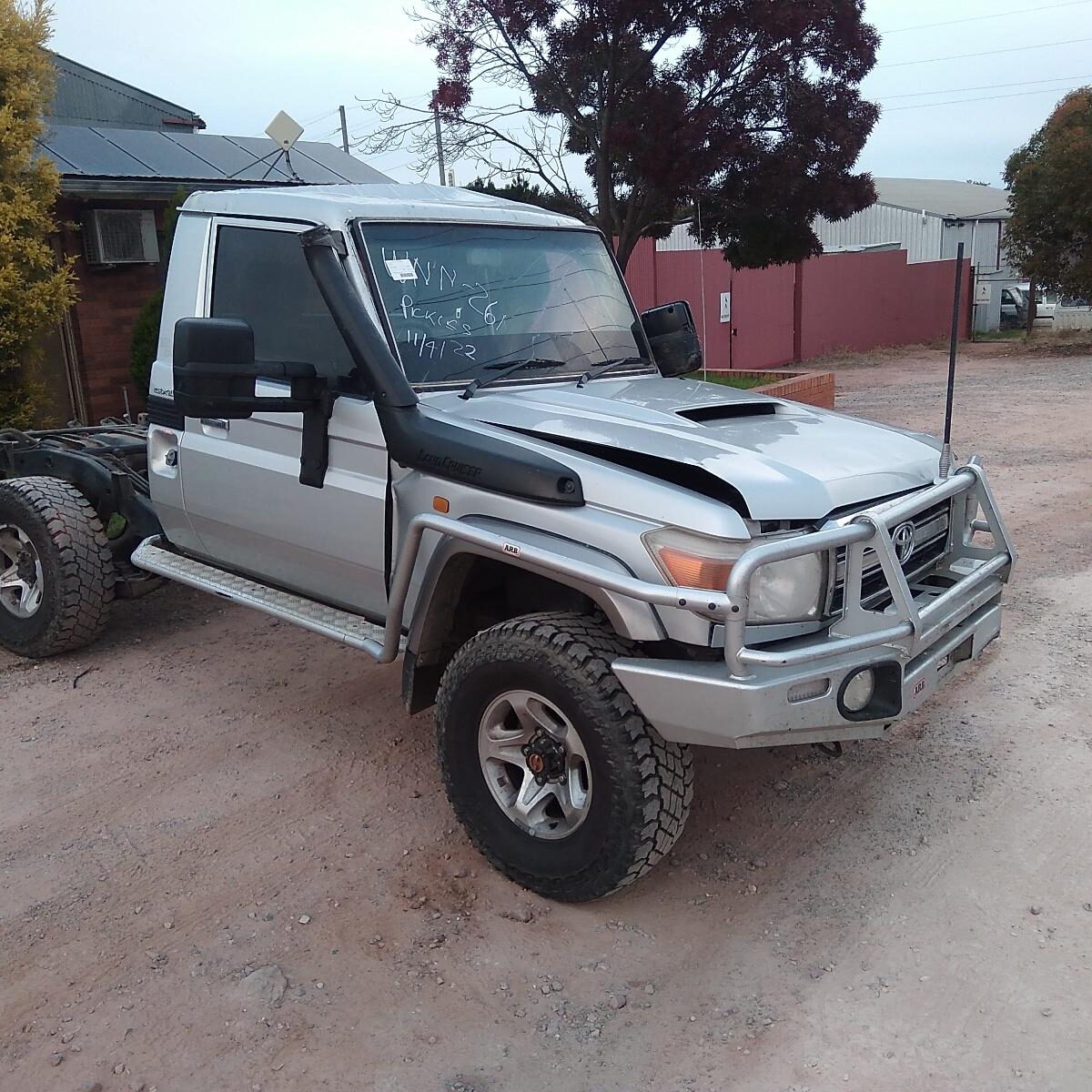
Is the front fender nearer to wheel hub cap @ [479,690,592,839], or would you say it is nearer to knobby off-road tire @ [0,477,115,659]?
wheel hub cap @ [479,690,592,839]

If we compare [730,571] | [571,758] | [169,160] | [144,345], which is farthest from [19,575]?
[169,160]

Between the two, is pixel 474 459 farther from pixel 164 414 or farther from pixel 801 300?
pixel 801 300

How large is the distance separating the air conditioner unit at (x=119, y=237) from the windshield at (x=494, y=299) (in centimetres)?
662

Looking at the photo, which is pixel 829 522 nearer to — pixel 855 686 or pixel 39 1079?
pixel 855 686

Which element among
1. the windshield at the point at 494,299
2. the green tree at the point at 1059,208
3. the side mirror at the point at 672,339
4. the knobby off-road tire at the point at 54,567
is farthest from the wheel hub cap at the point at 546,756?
the green tree at the point at 1059,208

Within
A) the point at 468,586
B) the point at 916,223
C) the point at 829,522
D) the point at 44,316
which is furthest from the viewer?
the point at 916,223

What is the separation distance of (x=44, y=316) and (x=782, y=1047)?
756cm

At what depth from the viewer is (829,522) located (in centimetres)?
324

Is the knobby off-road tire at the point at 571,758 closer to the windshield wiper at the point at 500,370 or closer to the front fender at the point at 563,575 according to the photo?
the front fender at the point at 563,575

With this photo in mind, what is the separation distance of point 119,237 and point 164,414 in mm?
6053

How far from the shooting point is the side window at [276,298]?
412 cm

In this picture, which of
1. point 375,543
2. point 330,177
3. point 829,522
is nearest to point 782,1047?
point 829,522

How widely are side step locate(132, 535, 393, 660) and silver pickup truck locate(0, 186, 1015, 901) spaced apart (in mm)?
17

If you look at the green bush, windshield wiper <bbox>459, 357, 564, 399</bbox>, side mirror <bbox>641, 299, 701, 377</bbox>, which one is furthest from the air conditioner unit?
windshield wiper <bbox>459, 357, 564, 399</bbox>
